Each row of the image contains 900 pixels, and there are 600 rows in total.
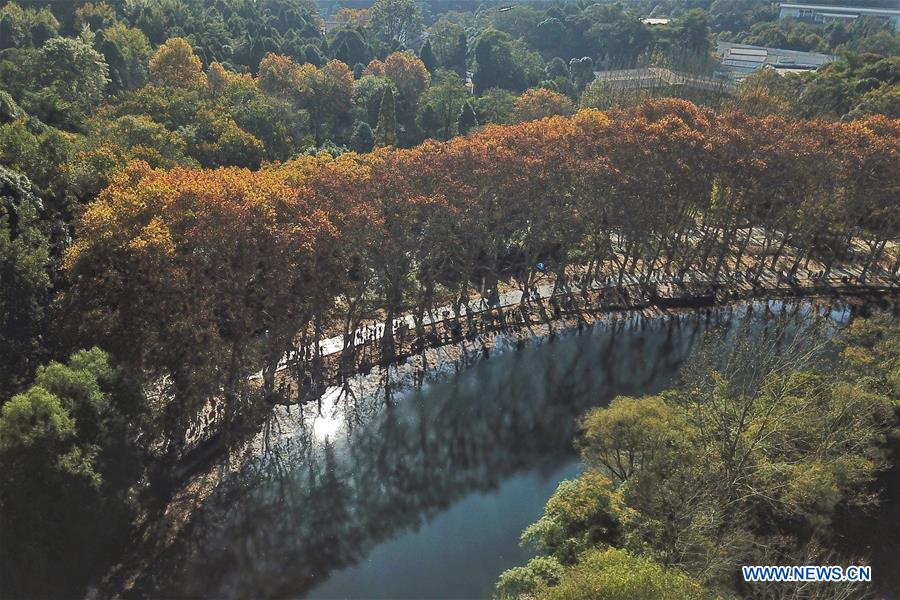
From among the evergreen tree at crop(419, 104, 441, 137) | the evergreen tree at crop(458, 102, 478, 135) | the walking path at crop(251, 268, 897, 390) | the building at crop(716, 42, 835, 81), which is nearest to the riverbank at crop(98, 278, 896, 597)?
the walking path at crop(251, 268, 897, 390)

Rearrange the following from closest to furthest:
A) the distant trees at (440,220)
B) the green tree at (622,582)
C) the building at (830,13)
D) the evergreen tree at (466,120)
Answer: the green tree at (622,582) < the distant trees at (440,220) < the evergreen tree at (466,120) < the building at (830,13)

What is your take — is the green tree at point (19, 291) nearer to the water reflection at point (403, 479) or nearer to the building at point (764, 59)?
the water reflection at point (403, 479)

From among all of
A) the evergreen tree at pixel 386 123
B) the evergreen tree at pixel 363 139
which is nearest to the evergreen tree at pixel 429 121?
the evergreen tree at pixel 363 139

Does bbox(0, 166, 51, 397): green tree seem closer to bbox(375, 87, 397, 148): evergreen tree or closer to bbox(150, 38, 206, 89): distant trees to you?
bbox(375, 87, 397, 148): evergreen tree

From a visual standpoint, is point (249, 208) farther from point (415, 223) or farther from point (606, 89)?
point (606, 89)

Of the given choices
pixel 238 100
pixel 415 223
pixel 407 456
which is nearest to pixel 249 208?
pixel 415 223
